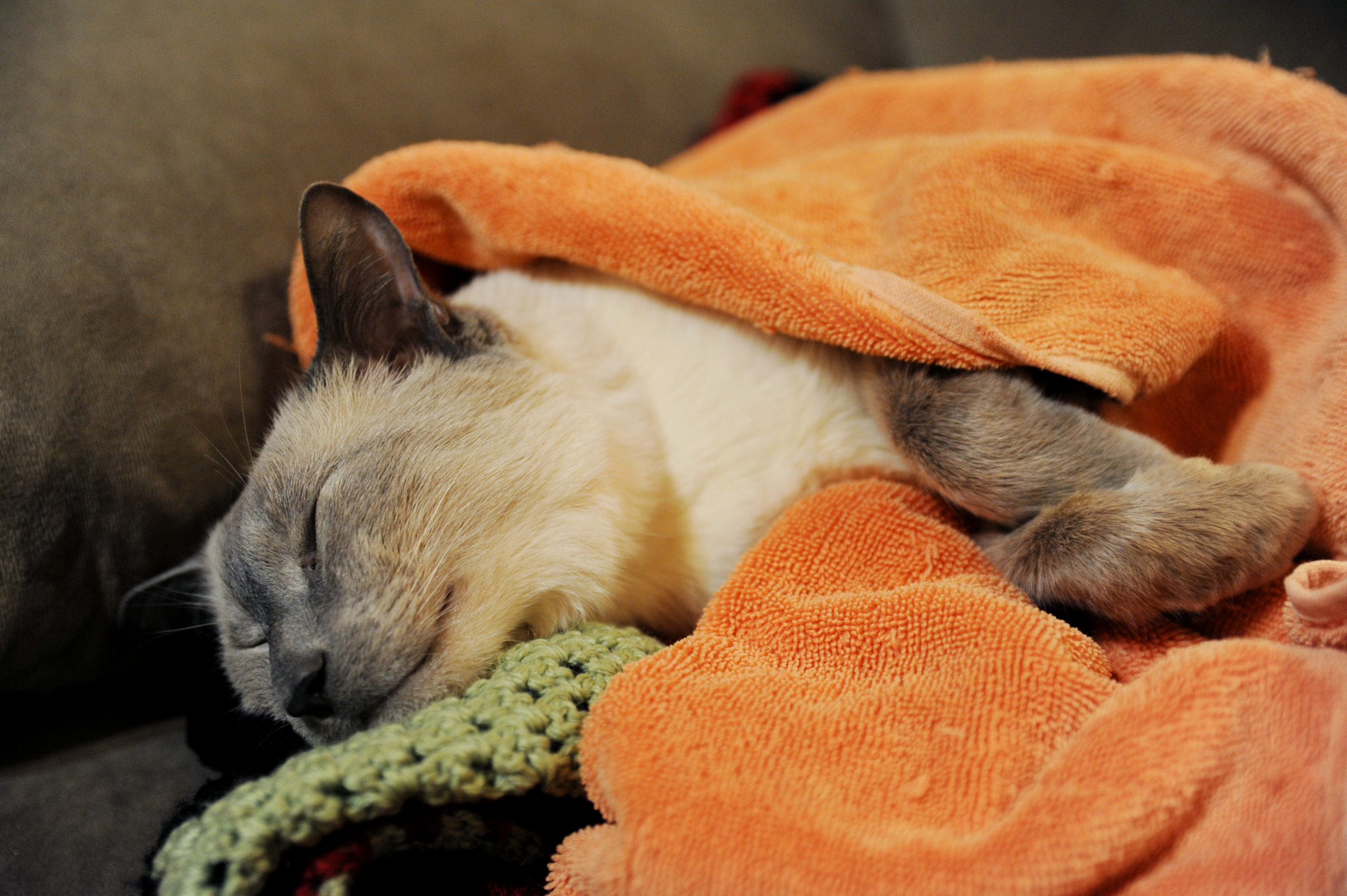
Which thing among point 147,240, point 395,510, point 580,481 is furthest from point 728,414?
point 147,240

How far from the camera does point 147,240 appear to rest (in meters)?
1.17

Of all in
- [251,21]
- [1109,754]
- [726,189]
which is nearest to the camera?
[1109,754]

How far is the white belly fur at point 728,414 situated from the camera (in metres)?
1.13

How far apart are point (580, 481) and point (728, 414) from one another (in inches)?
Result: 10.1

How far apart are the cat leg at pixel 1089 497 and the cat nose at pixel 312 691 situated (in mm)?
792

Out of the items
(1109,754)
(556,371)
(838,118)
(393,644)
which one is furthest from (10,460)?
(838,118)

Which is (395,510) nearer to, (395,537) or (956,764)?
(395,537)

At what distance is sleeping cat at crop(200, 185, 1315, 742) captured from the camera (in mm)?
907

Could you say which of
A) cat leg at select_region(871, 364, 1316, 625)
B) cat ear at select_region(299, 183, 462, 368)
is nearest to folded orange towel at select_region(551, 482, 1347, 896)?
cat leg at select_region(871, 364, 1316, 625)

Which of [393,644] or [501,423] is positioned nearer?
[393,644]

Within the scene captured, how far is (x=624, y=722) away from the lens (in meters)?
0.77

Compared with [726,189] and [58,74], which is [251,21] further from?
[726,189]

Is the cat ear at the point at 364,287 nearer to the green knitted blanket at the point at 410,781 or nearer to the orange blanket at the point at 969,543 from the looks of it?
the orange blanket at the point at 969,543

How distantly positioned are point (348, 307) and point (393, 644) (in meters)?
0.48
